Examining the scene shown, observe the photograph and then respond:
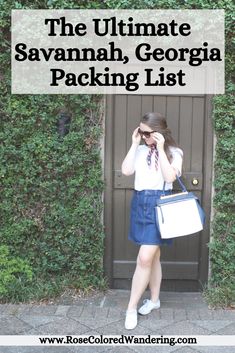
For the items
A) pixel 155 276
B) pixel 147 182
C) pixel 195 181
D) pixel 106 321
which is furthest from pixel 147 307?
pixel 195 181

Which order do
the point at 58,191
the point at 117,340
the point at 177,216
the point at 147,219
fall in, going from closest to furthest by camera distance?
the point at 117,340, the point at 177,216, the point at 147,219, the point at 58,191

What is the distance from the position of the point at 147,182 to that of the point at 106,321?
4.10ft

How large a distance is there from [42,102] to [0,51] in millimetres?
646

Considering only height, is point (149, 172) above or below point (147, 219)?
above

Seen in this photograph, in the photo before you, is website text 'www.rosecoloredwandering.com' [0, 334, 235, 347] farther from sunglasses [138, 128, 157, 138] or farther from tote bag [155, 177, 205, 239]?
sunglasses [138, 128, 157, 138]

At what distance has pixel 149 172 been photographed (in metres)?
4.37

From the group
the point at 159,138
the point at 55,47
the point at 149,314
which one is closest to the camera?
the point at 159,138

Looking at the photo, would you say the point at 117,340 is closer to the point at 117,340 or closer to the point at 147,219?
the point at 117,340

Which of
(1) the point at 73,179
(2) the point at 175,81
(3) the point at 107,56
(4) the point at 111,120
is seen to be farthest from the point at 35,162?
(2) the point at 175,81

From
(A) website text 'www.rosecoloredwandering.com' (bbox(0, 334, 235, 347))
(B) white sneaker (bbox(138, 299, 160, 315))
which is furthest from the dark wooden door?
(A) website text 'www.rosecoloredwandering.com' (bbox(0, 334, 235, 347))

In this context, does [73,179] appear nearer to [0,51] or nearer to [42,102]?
[42,102]

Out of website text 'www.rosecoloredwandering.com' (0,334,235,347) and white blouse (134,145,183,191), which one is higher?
white blouse (134,145,183,191)

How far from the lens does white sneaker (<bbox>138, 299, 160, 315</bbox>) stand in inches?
181

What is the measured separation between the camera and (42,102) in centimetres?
497
